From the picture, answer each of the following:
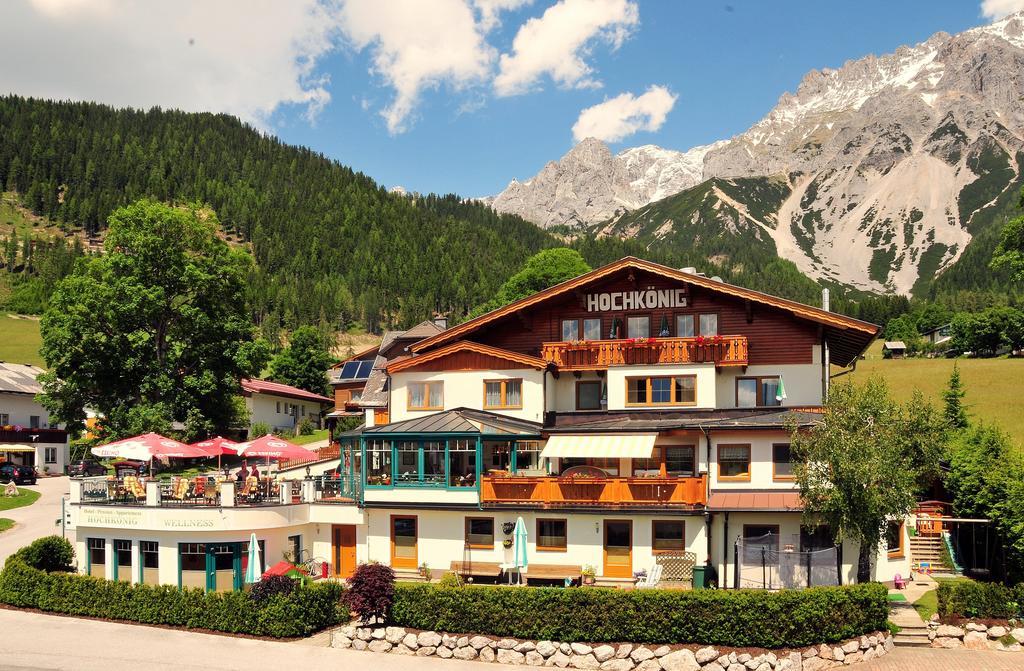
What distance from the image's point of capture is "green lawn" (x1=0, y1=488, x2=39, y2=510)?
2044 inches

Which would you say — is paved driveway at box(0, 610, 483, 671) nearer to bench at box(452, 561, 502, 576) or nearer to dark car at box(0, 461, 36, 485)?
bench at box(452, 561, 502, 576)

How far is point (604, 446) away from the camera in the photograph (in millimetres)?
36844

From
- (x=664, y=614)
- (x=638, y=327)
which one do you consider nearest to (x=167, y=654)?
(x=664, y=614)

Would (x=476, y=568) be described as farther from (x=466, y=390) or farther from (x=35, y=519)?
(x=35, y=519)

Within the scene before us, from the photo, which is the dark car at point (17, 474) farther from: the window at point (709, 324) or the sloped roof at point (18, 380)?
the window at point (709, 324)

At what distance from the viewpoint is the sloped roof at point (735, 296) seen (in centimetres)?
3900

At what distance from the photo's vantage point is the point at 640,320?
139ft

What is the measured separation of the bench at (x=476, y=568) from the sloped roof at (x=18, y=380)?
53625 millimetres

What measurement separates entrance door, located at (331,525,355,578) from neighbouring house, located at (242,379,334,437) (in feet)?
139

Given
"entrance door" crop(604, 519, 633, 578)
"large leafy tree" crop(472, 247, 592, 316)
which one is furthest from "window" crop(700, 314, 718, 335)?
"large leafy tree" crop(472, 247, 592, 316)

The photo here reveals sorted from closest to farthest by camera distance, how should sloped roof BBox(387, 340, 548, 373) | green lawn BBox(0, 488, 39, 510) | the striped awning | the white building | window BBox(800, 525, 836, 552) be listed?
window BBox(800, 525, 836, 552) < the white building < the striped awning < sloped roof BBox(387, 340, 548, 373) < green lawn BBox(0, 488, 39, 510)


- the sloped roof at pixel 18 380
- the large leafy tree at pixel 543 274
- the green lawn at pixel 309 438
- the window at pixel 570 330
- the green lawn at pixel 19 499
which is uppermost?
the large leafy tree at pixel 543 274

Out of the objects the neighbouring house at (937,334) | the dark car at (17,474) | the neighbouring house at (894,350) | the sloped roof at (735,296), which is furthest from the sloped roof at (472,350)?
the neighbouring house at (937,334)

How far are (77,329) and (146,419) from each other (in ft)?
24.9
